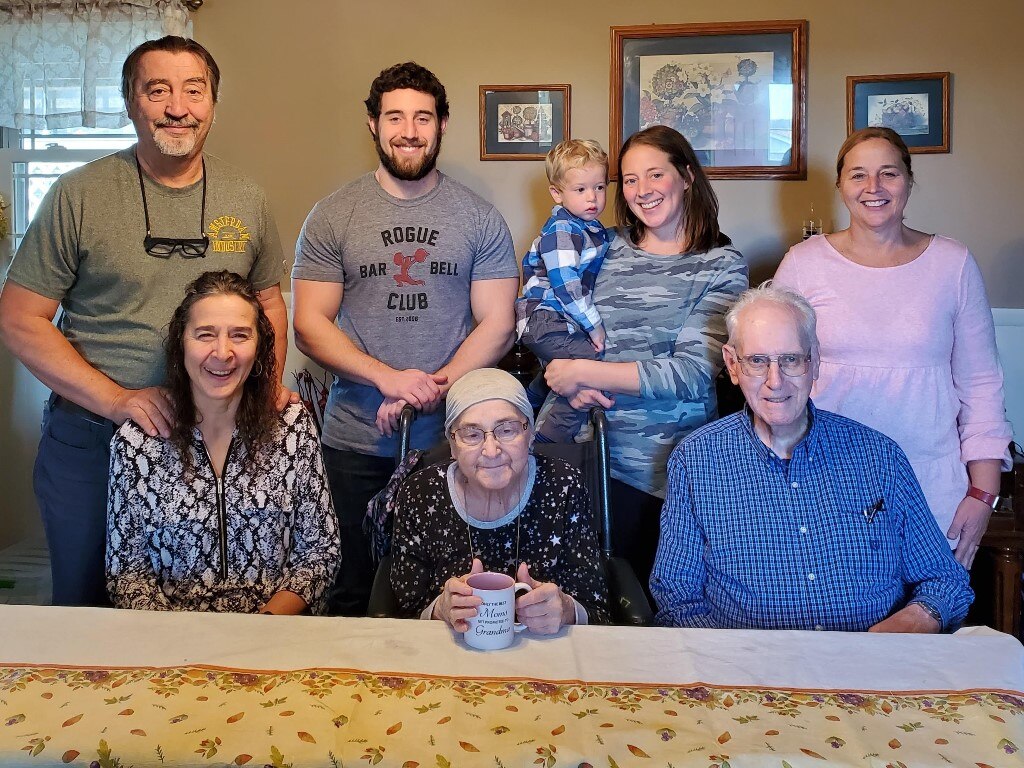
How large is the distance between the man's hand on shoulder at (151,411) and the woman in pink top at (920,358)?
Answer: 5.03ft

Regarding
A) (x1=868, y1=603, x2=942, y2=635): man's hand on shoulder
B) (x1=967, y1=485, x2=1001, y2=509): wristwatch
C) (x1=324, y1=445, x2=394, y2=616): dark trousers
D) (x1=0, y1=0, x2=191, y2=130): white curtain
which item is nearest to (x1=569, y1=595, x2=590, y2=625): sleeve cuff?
(x1=868, y1=603, x2=942, y2=635): man's hand on shoulder

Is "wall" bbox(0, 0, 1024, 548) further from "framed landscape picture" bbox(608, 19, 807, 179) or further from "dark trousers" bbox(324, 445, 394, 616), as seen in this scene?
"dark trousers" bbox(324, 445, 394, 616)

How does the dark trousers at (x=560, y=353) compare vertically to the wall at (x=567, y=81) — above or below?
below

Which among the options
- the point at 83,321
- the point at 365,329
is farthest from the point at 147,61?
the point at 365,329

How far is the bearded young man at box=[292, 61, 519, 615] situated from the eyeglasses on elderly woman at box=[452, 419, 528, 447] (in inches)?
27.3

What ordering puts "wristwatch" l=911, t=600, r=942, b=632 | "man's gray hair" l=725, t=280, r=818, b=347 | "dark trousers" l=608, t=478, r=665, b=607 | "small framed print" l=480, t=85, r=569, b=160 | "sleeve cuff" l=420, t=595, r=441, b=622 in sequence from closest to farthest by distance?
"sleeve cuff" l=420, t=595, r=441, b=622
"wristwatch" l=911, t=600, r=942, b=632
"man's gray hair" l=725, t=280, r=818, b=347
"dark trousers" l=608, t=478, r=665, b=607
"small framed print" l=480, t=85, r=569, b=160

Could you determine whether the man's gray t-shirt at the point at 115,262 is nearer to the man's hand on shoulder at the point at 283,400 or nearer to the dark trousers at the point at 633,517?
the man's hand on shoulder at the point at 283,400

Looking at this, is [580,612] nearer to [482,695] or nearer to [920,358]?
[482,695]

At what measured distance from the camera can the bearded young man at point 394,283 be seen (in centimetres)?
248

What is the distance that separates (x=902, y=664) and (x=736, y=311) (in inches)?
31.9

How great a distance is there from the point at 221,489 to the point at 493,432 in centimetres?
61

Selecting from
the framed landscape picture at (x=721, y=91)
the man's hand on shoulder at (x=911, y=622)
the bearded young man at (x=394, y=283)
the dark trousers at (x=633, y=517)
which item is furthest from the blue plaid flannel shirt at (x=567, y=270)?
the framed landscape picture at (x=721, y=91)

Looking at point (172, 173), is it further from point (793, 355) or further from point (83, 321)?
point (793, 355)

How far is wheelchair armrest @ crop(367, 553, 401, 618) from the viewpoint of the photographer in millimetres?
1708
